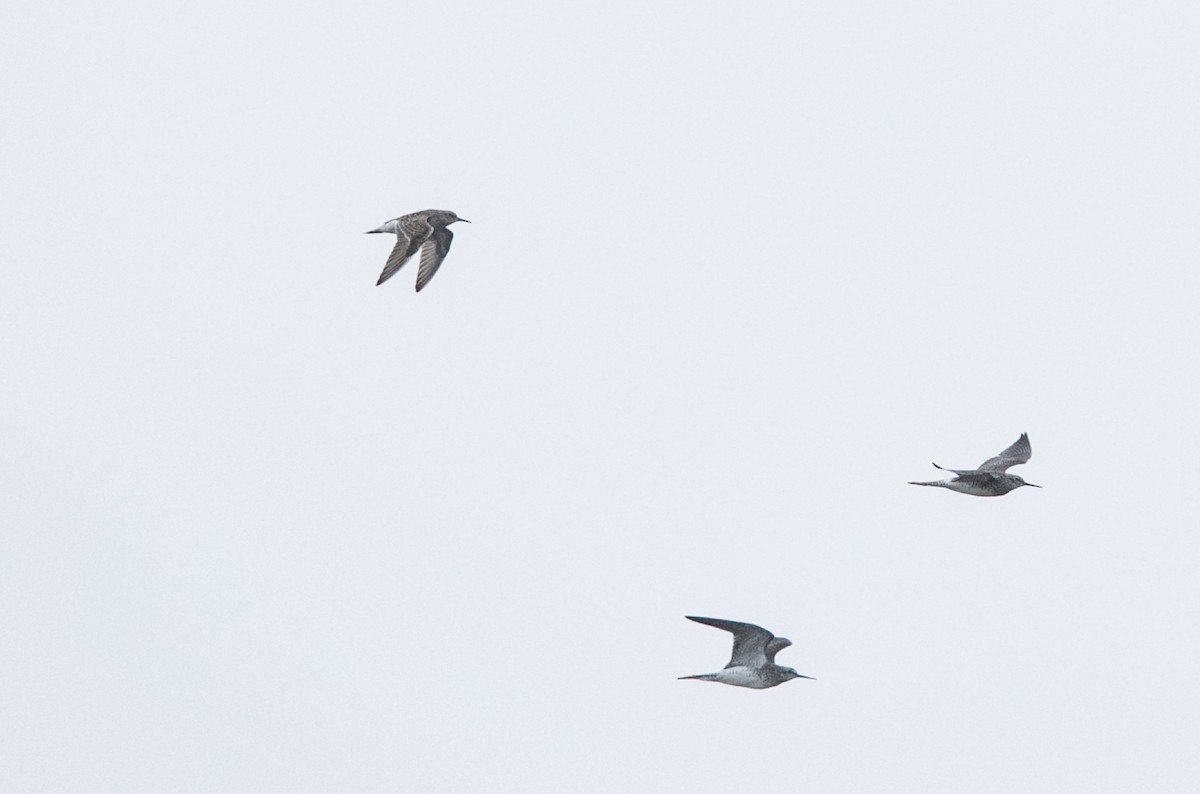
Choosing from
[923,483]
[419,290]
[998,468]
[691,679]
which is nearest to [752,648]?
[691,679]

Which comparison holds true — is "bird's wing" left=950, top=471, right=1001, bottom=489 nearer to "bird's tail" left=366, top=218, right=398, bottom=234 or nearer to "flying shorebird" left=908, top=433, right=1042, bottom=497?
"flying shorebird" left=908, top=433, right=1042, bottom=497

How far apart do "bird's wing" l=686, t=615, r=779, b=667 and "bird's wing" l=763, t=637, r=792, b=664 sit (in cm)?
4

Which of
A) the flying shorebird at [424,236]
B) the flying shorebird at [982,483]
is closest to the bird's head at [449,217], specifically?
the flying shorebird at [424,236]

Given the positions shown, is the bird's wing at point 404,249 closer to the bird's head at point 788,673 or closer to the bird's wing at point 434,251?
the bird's wing at point 434,251

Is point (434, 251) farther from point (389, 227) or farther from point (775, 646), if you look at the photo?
point (775, 646)

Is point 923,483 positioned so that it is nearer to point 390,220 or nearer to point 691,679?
point 691,679

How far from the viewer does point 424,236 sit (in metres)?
45.2

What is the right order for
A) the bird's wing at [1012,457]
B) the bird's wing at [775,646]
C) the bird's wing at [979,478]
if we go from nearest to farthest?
1. the bird's wing at [775,646]
2. the bird's wing at [979,478]
3. the bird's wing at [1012,457]

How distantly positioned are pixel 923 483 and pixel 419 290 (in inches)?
465

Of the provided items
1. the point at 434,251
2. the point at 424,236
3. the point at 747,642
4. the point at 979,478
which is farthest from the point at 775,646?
the point at 424,236

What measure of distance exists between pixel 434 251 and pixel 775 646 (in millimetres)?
12746

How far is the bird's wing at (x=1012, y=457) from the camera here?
4450cm

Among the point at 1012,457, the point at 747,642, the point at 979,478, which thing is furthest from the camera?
the point at 1012,457

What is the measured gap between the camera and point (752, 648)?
3806 centimetres
